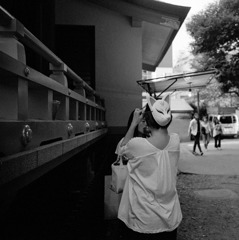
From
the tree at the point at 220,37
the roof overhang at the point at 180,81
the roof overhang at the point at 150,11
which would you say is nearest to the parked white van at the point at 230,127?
the tree at the point at 220,37

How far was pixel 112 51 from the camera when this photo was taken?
957 cm

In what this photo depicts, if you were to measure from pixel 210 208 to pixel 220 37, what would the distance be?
17.2 metres

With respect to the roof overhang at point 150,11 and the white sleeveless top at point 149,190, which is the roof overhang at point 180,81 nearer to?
the roof overhang at point 150,11

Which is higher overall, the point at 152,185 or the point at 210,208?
the point at 152,185

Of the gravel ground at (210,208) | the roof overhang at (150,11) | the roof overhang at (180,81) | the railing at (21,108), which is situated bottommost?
the gravel ground at (210,208)

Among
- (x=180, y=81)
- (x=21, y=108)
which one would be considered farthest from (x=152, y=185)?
(x=180, y=81)

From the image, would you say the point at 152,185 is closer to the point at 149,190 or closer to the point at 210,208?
the point at 149,190

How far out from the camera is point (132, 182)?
99.9 inches

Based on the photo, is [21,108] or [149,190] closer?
[21,108]

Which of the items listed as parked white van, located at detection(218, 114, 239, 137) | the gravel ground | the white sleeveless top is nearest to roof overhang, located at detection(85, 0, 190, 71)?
the gravel ground

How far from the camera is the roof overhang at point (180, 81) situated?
1009 centimetres

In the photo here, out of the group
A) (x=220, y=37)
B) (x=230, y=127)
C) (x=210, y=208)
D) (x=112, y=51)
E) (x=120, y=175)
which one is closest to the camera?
(x=120, y=175)

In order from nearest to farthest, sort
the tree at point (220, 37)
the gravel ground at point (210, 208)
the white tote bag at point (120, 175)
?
the white tote bag at point (120, 175) → the gravel ground at point (210, 208) → the tree at point (220, 37)

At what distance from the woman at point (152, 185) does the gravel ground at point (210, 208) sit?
7.55ft
